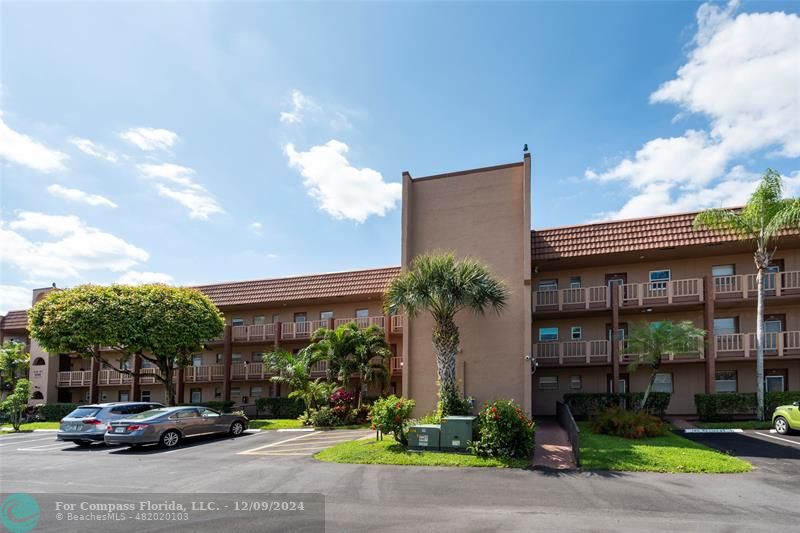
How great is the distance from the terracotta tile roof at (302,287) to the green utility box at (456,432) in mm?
11775

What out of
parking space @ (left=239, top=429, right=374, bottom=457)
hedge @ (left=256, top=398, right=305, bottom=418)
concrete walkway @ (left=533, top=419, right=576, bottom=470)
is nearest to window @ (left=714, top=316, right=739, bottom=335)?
concrete walkway @ (left=533, top=419, right=576, bottom=470)

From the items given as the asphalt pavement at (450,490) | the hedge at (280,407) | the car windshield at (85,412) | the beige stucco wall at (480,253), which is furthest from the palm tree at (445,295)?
the car windshield at (85,412)

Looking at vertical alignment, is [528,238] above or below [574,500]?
above

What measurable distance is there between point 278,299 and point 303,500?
19.7 metres

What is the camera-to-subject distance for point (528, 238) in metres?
18.9

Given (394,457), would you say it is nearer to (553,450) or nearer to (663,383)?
(553,450)

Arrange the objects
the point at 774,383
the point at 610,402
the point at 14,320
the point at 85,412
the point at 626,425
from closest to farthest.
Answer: the point at 626,425, the point at 85,412, the point at 610,402, the point at 774,383, the point at 14,320

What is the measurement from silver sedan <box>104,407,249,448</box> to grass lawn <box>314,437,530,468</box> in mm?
6139

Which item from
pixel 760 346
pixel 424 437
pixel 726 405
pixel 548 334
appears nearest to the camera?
pixel 424 437

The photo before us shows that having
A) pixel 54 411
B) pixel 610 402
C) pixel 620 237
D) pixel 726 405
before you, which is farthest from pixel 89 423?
pixel 726 405

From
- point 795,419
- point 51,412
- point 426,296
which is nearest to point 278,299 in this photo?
point 426,296

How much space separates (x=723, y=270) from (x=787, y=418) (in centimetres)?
768

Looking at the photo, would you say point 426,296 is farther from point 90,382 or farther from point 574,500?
point 90,382

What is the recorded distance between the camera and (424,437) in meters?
14.4
